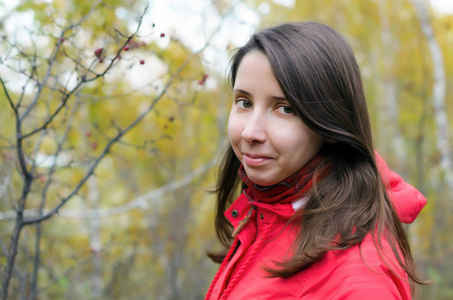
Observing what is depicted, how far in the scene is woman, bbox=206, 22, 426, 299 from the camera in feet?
4.13

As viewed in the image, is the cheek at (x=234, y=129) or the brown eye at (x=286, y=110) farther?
the cheek at (x=234, y=129)

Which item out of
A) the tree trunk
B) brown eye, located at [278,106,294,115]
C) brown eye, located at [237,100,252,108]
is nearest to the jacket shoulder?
brown eye, located at [278,106,294,115]

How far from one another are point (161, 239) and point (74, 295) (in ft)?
4.67

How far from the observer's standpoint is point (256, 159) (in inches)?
55.8

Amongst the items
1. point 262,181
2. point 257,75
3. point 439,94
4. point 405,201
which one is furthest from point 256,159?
point 439,94

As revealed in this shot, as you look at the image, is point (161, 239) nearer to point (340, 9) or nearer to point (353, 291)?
point (353, 291)

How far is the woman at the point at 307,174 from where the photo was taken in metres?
1.26

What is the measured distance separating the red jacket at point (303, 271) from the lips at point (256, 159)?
18 cm

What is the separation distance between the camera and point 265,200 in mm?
1505

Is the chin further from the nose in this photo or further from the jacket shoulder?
the jacket shoulder

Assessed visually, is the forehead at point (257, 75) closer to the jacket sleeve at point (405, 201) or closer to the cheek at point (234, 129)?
the cheek at point (234, 129)

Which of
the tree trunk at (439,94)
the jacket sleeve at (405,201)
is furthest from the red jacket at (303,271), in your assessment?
the tree trunk at (439,94)

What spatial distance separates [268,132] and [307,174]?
23 cm

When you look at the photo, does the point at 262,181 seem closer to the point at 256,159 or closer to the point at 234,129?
the point at 256,159
